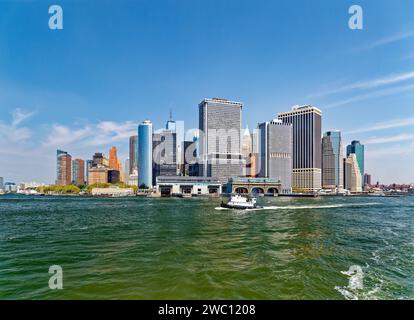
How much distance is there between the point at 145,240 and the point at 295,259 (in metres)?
13.0

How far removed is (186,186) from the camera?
166 metres

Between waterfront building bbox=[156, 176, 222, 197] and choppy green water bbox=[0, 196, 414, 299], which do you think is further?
waterfront building bbox=[156, 176, 222, 197]

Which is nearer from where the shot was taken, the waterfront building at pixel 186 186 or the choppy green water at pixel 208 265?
the choppy green water at pixel 208 265

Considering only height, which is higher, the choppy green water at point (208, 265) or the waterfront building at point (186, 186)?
the choppy green water at point (208, 265)

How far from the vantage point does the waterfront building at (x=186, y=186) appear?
163 meters

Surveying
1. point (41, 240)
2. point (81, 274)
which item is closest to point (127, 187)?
point (41, 240)

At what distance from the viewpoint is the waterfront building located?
16288 centimetres

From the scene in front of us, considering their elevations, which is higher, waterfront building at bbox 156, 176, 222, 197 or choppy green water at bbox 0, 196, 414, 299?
A: choppy green water at bbox 0, 196, 414, 299
